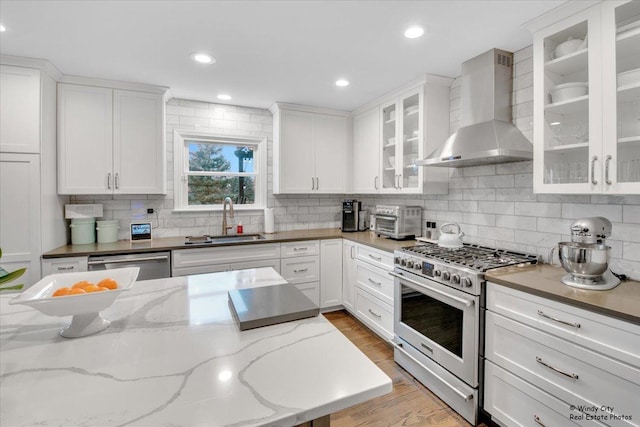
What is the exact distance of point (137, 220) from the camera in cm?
335

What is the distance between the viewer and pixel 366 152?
375 centimetres

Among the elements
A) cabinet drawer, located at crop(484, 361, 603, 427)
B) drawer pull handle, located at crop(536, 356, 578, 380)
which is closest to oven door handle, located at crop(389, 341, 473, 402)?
cabinet drawer, located at crop(484, 361, 603, 427)

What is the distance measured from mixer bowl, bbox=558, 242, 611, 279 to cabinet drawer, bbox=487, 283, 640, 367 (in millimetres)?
250

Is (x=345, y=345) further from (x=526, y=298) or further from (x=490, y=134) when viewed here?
(x=490, y=134)

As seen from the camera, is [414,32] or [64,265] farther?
[64,265]

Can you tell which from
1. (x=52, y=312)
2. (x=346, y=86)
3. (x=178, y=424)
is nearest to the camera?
(x=178, y=424)

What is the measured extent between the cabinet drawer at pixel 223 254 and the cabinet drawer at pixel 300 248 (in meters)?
0.08

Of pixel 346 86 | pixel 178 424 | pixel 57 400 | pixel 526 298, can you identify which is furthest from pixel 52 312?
pixel 346 86

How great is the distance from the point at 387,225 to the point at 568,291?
1.85m

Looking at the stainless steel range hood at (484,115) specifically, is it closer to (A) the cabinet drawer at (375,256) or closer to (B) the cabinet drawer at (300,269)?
(A) the cabinet drawer at (375,256)

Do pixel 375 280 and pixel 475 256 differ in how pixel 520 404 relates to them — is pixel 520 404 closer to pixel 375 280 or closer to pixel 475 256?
pixel 475 256

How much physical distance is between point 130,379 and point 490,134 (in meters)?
2.42

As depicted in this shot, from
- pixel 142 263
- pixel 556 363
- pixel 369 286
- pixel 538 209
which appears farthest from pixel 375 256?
pixel 142 263

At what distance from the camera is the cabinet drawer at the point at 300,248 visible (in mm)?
3377
